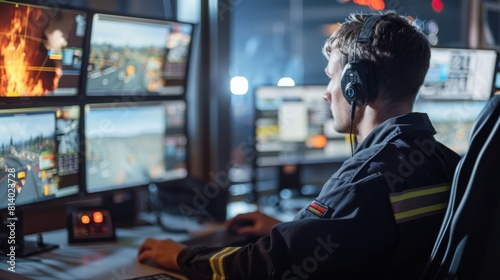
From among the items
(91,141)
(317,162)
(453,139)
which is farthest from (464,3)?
(91,141)

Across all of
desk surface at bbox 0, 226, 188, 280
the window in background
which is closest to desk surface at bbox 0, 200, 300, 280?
desk surface at bbox 0, 226, 188, 280

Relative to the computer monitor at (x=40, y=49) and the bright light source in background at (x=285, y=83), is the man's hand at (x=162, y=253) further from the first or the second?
the bright light source in background at (x=285, y=83)

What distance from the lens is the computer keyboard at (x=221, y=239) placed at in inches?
78.1

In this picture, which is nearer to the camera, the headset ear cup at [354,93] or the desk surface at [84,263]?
the headset ear cup at [354,93]

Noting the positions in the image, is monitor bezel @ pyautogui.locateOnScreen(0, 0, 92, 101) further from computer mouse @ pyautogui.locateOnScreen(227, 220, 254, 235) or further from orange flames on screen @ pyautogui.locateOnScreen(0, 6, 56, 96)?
computer mouse @ pyautogui.locateOnScreen(227, 220, 254, 235)

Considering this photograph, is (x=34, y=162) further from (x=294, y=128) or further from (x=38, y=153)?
(x=294, y=128)

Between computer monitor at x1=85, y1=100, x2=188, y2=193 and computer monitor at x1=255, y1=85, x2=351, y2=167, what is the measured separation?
0.45m

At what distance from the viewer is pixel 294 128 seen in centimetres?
287

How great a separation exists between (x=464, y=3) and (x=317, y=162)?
135 centimetres

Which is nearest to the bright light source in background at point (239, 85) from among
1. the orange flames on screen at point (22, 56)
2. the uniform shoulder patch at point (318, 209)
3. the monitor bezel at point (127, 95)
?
the monitor bezel at point (127, 95)

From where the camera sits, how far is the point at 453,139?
2992 mm

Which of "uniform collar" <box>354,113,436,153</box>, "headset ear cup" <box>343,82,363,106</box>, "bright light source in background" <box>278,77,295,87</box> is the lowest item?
"uniform collar" <box>354,113,436,153</box>

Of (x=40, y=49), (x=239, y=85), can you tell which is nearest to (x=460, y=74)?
(x=239, y=85)

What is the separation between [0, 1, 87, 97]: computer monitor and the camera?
1.81m
